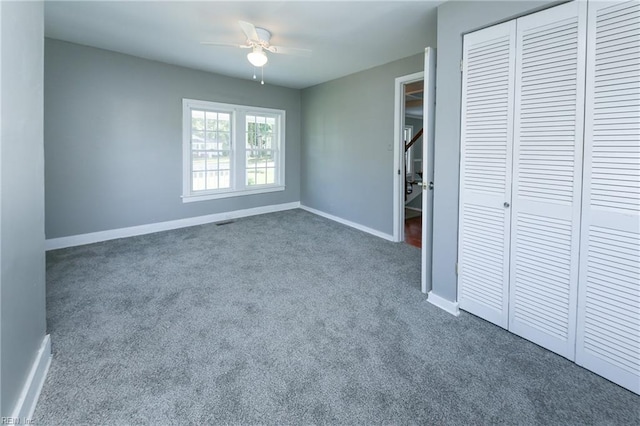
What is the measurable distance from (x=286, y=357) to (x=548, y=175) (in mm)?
2032

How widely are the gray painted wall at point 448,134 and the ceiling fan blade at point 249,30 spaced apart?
1.60 metres

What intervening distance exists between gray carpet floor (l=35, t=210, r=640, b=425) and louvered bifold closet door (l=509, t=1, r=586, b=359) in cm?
28

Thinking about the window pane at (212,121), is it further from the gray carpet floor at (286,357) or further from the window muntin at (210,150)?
the gray carpet floor at (286,357)

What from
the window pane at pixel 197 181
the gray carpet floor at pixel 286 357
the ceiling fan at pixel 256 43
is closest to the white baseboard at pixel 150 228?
the window pane at pixel 197 181

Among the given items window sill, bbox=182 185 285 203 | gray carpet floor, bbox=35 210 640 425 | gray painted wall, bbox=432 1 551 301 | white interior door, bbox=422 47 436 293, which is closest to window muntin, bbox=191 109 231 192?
window sill, bbox=182 185 285 203

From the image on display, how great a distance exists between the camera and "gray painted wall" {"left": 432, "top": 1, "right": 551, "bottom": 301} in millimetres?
2223

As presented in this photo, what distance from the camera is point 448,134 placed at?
7.75 feet

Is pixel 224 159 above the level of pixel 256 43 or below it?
below

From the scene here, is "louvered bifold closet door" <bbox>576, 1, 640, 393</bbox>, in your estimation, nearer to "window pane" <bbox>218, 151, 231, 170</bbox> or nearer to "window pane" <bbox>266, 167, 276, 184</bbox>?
"window pane" <bbox>218, 151, 231, 170</bbox>

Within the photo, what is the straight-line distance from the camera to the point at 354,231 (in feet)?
15.6

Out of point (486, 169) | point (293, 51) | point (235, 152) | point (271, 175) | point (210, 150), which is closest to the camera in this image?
point (486, 169)

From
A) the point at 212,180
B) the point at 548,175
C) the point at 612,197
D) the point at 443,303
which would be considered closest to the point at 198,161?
the point at 212,180

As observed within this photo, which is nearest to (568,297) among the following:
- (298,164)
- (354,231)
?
(354,231)

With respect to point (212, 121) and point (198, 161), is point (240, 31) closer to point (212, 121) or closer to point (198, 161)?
point (212, 121)
